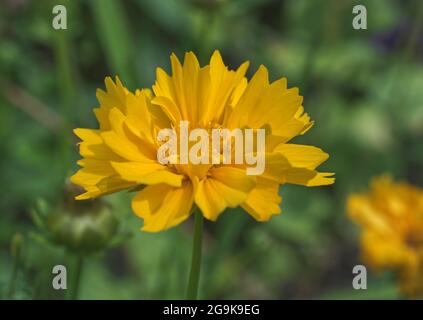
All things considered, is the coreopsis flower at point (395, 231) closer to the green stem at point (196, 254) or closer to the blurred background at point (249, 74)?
the blurred background at point (249, 74)

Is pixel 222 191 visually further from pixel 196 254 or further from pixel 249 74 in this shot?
pixel 249 74

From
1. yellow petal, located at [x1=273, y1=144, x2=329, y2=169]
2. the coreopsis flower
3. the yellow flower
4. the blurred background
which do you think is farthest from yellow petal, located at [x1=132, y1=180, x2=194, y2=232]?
the coreopsis flower

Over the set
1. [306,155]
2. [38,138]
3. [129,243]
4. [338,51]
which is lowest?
A: [306,155]

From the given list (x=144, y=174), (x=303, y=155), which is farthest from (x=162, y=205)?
(x=303, y=155)

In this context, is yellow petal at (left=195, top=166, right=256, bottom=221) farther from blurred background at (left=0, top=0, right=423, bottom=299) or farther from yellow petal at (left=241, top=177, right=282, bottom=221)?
blurred background at (left=0, top=0, right=423, bottom=299)

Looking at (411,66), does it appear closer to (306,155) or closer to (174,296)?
(174,296)
